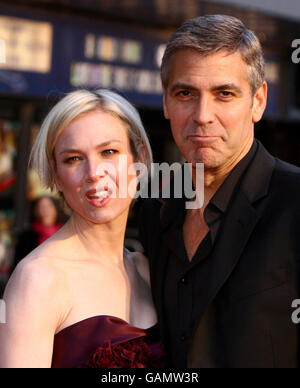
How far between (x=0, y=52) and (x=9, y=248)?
2174 mm

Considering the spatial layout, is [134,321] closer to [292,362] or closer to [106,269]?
[106,269]

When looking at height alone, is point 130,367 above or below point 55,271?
below

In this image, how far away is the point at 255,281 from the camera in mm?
2064

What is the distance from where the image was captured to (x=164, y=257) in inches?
98.3

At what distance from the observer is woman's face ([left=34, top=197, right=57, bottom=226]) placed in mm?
5750

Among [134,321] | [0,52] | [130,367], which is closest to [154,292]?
[134,321]

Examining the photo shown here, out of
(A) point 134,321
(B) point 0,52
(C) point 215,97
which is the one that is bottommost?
(A) point 134,321

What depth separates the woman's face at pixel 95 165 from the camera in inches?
93.5

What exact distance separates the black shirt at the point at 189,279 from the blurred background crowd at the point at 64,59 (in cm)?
336

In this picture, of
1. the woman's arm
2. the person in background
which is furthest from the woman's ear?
the person in background

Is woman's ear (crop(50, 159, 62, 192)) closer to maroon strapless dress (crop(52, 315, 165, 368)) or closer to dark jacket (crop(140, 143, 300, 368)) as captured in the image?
maroon strapless dress (crop(52, 315, 165, 368))

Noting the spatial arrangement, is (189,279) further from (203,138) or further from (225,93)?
(225,93)

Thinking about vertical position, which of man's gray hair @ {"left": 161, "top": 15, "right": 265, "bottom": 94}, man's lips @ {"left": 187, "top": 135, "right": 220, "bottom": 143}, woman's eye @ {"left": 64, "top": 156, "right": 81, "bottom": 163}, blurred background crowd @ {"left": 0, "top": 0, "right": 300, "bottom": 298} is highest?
blurred background crowd @ {"left": 0, "top": 0, "right": 300, "bottom": 298}

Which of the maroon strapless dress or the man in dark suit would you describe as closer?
the man in dark suit
